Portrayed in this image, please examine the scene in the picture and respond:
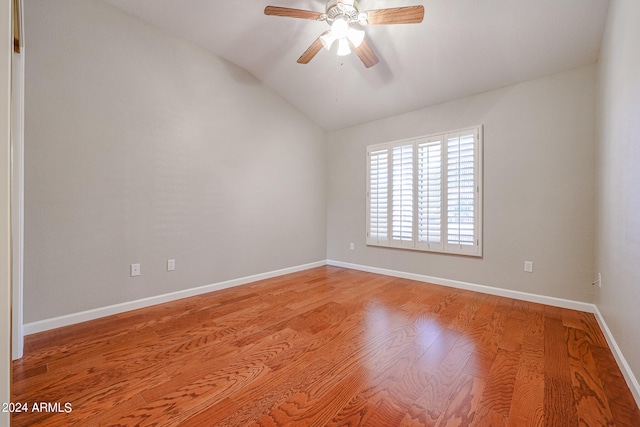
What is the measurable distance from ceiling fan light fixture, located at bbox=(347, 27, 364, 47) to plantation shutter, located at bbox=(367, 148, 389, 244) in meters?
1.84

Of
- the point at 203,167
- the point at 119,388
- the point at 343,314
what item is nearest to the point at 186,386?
the point at 119,388

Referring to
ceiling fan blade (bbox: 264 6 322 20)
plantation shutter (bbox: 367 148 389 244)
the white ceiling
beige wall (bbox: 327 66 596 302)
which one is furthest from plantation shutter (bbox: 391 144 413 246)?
ceiling fan blade (bbox: 264 6 322 20)

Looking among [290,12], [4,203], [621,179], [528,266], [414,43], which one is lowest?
[528,266]

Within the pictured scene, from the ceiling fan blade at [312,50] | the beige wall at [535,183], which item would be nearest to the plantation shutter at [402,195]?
the beige wall at [535,183]

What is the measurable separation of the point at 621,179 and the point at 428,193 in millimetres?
1810

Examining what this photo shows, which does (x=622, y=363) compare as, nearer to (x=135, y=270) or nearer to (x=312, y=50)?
(x=312, y=50)

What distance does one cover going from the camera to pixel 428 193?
11.1 ft

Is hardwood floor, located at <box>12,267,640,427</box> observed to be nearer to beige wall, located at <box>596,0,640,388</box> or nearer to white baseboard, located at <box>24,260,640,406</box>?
white baseboard, located at <box>24,260,640,406</box>

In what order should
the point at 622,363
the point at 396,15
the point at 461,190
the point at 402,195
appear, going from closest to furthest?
the point at 622,363 → the point at 396,15 → the point at 461,190 → the point at 402,195

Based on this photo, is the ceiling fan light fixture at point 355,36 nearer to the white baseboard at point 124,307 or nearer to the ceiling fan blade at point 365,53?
the ceiling fan blade at point 365,53

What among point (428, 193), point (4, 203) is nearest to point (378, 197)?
point (428, 193)

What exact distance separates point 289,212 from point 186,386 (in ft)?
8.95

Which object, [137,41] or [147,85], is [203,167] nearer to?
[147,85]

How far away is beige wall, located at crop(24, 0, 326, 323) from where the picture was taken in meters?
2.05
